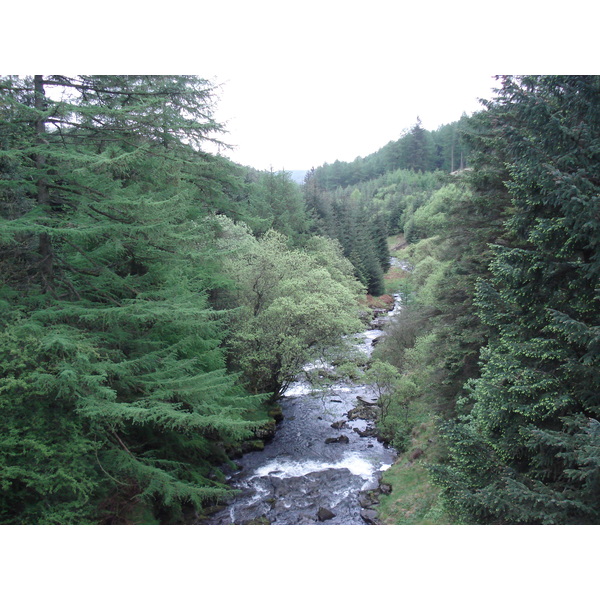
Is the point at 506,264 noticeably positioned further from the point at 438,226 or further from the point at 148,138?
the point at 148,138

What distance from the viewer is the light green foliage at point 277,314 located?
587 inches

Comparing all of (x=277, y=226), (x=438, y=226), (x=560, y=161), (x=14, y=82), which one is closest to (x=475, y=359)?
(x=438, y=226)

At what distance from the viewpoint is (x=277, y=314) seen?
50.2 feet

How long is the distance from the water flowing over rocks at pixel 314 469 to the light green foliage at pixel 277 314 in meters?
1.49

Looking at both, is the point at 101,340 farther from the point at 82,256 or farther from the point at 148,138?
the point at 148,138

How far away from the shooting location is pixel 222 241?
1684 centimetres

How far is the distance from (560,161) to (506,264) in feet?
4.51

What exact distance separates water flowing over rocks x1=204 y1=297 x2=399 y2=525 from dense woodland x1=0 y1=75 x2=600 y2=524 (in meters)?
0.87

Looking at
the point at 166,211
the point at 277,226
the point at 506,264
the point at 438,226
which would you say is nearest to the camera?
the point at 506,264

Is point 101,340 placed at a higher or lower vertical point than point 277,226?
lower

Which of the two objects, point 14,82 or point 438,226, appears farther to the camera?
point 438,226

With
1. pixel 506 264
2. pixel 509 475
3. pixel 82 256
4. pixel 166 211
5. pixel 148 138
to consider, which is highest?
pixel 148 138

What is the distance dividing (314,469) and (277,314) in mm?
5716

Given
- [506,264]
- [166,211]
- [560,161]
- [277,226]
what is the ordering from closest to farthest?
[560,161], [506,264], [166,211], [277,226]
